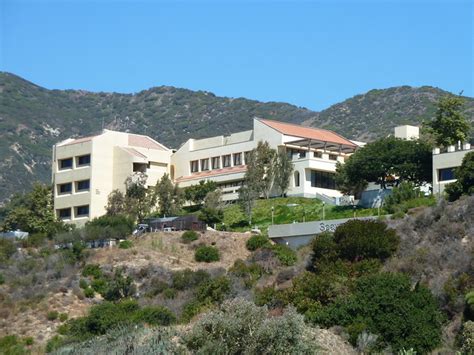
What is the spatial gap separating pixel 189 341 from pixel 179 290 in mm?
31504

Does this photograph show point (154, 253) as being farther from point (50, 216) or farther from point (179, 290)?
point (50, 216)

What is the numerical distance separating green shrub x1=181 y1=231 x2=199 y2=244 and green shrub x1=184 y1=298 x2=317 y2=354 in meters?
41.2

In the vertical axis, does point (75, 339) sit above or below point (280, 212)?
below

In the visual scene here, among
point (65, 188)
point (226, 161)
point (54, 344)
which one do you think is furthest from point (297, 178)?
point (54, 344)

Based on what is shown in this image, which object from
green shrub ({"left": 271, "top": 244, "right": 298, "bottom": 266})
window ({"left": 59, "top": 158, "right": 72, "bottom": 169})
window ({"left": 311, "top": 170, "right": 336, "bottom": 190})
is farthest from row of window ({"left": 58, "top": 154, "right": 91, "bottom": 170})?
green shrub ({"left": 271, "top": 244, "right": 298, "bottom": 266})

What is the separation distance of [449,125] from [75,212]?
3246 centimetres

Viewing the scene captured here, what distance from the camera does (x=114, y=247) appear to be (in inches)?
2867

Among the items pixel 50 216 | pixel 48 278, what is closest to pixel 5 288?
pixel 48 278

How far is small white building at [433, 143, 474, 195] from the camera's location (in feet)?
234

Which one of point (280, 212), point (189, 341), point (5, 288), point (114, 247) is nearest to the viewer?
point (189, 341)

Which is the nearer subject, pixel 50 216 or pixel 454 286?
pixel 454 286

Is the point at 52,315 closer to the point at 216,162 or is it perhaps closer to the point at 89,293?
the point at 89,293

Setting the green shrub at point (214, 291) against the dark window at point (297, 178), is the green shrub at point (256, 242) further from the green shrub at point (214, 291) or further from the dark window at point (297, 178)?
the dark window at point (297, 178)

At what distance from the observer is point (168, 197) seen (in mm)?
83625
